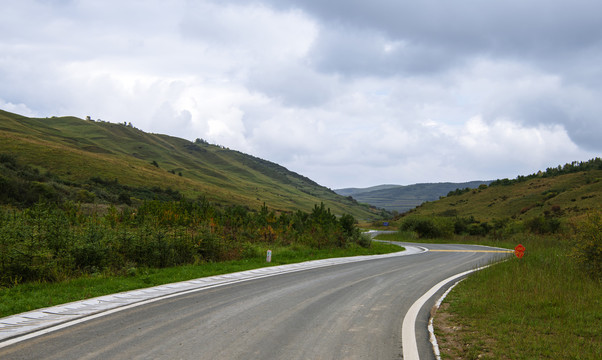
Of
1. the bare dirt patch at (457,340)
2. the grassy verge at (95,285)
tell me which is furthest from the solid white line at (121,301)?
the bare dirt patch at (457,340)

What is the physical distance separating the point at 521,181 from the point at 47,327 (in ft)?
348

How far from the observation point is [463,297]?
969cm

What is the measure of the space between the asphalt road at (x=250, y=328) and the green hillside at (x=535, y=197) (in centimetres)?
5326

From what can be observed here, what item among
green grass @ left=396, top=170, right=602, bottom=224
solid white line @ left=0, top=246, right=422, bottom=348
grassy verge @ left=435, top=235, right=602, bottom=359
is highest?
green grass @ left=396, top=170, right=602, bottom=224

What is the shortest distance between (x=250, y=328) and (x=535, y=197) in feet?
266

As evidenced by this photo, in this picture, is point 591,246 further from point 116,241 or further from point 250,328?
point 116,241

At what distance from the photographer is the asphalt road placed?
531 cm

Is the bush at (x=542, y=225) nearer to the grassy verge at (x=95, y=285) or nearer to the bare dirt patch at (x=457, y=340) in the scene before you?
the grassy verge at (x=95, y=285)

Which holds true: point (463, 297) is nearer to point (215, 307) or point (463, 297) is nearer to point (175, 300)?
point (215, 307)

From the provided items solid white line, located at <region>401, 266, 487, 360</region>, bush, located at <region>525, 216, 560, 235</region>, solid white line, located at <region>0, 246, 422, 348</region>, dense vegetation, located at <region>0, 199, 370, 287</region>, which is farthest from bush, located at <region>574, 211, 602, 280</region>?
bush, located at <region>525, 216, 560, 235</region>

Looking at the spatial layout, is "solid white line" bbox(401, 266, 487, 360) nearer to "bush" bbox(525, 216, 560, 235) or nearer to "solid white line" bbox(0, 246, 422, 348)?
"solid white line" bbox(0, 246, 422, 348)

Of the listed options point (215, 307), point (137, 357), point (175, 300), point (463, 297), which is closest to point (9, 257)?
point (175, 300)

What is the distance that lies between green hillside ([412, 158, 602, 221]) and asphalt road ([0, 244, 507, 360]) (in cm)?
5326

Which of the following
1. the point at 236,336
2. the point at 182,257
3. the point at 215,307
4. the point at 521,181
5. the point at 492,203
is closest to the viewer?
the point at 236,336
